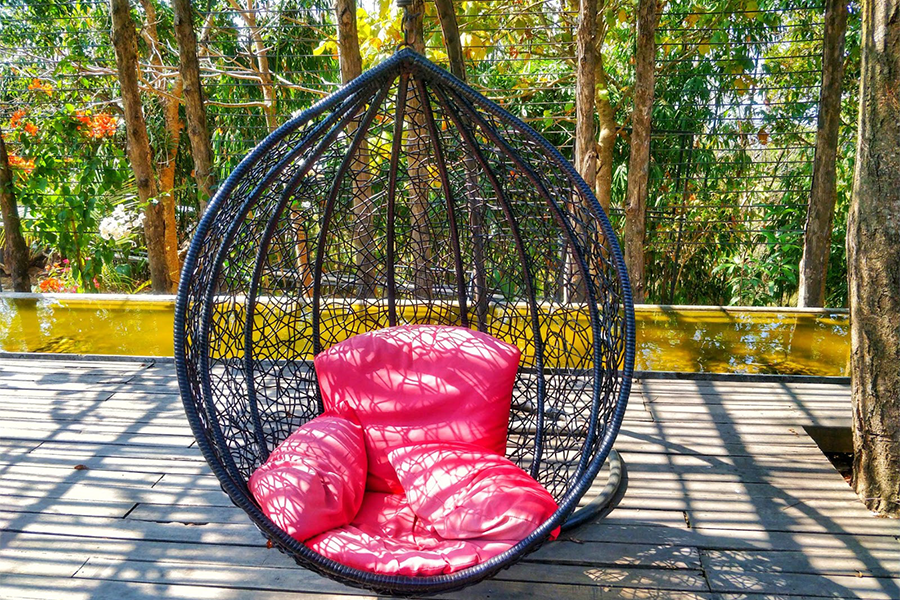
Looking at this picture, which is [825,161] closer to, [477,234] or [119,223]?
[477,234]

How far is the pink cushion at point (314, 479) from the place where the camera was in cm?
177

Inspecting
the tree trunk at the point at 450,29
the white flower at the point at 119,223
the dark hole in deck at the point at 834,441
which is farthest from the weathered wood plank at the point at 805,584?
the white flower at the point at 119,223

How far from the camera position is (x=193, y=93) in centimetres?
449

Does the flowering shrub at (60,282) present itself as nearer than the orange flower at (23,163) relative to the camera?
No

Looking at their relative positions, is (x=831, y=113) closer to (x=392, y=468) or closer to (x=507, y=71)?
(x=507, y=71)

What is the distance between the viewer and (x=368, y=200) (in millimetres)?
2607

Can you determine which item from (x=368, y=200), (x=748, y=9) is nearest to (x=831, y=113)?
(x=748, y=9)

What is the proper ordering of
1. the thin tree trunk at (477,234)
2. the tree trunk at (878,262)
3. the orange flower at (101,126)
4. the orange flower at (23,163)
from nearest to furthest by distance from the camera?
the tree trunk at (878,262) → the thin tree trunk at (477,234) → the orange flower at (23,163) → the orange flower at (101,126)

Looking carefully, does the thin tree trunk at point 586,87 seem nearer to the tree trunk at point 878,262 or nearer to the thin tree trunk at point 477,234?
the thin tree trunk at point 477,234

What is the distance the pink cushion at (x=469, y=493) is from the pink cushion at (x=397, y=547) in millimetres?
36

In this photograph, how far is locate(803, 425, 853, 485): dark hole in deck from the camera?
274 cm

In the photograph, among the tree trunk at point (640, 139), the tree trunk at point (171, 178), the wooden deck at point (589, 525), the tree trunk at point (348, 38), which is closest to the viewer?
the wooden deck at point (589, 525)

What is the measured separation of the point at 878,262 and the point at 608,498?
1.15m

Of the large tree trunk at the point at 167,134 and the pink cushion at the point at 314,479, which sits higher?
the large tree trunk at the point at 167,134
